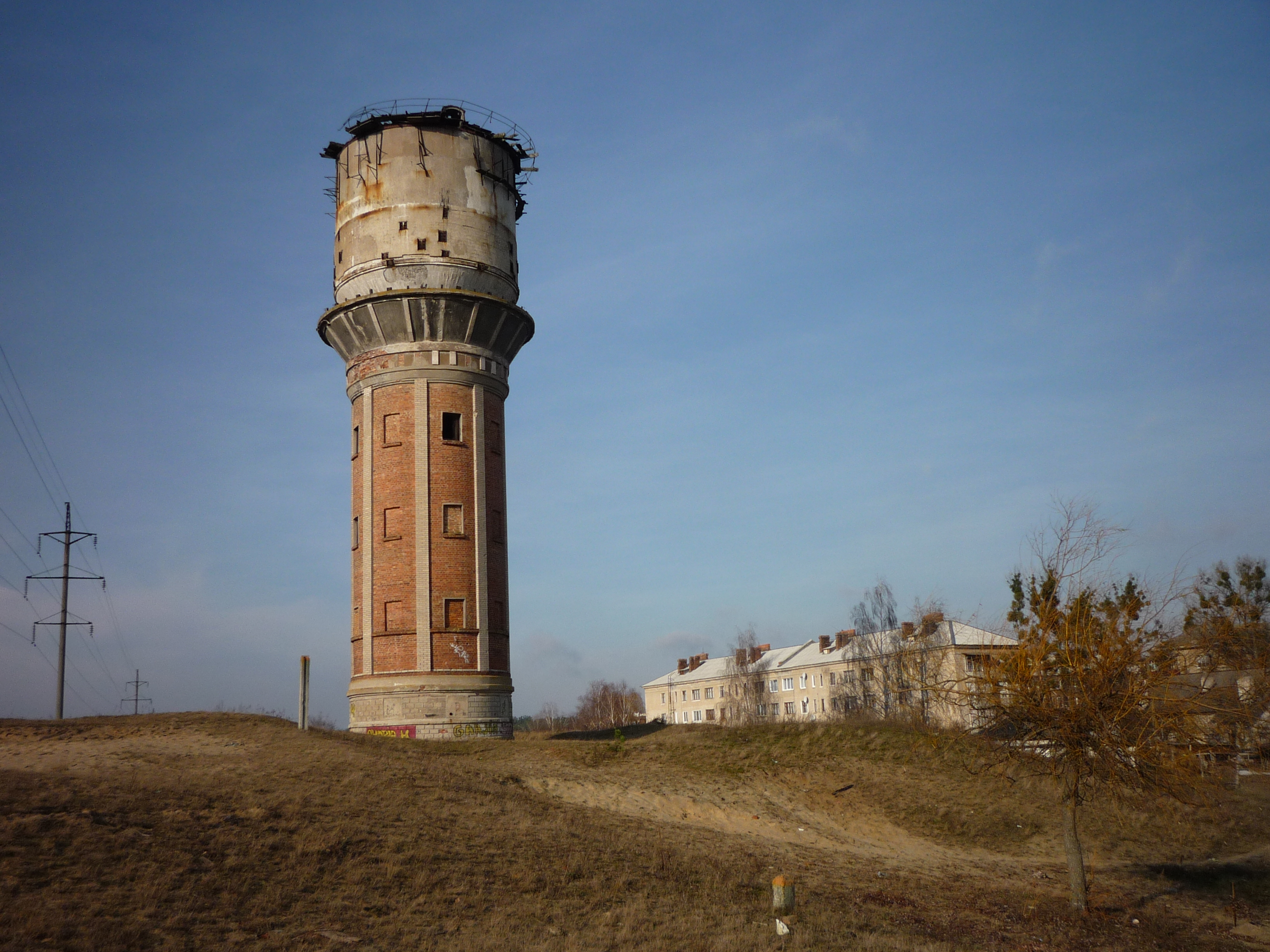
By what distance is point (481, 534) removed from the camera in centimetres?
3375

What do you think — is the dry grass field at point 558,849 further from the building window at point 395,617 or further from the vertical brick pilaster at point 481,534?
the building window at point 395,617

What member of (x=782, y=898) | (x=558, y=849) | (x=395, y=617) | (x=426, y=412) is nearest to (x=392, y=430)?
(x=426, y=412)

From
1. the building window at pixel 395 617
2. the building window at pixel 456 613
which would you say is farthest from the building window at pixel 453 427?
the building window at pixel 395 617

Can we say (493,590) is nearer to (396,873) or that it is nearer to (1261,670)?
(396,873)

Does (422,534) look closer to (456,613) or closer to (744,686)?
(456,613)

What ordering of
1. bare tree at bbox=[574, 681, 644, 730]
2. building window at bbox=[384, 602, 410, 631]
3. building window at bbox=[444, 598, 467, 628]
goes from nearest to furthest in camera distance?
building window at bbox=[384, 602, 410, 631] < building window at bbox=[444, 598, 467, 628] < bare tree at bbox=[574, 681, 644, 730]

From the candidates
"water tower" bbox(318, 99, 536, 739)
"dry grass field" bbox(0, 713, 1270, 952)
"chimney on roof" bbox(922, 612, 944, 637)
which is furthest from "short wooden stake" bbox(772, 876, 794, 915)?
"water tower" bbox(318, 99, 536, 739)

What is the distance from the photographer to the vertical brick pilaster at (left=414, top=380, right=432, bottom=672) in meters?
32.2

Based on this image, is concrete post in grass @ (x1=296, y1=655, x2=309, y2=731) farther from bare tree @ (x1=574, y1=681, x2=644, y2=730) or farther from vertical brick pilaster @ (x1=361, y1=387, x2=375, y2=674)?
bare tree @ (x1=574, y1=681, x2=644, y2=730)

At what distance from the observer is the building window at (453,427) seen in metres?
34.1

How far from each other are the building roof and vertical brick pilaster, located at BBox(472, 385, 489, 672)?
72.1 ft

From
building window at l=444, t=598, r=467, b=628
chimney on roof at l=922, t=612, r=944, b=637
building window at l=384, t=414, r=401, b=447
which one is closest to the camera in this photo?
chimney on roof at l=922, t=612, r=944, b=637

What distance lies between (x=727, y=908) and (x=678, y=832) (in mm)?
5842

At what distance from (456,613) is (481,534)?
9.61ft
